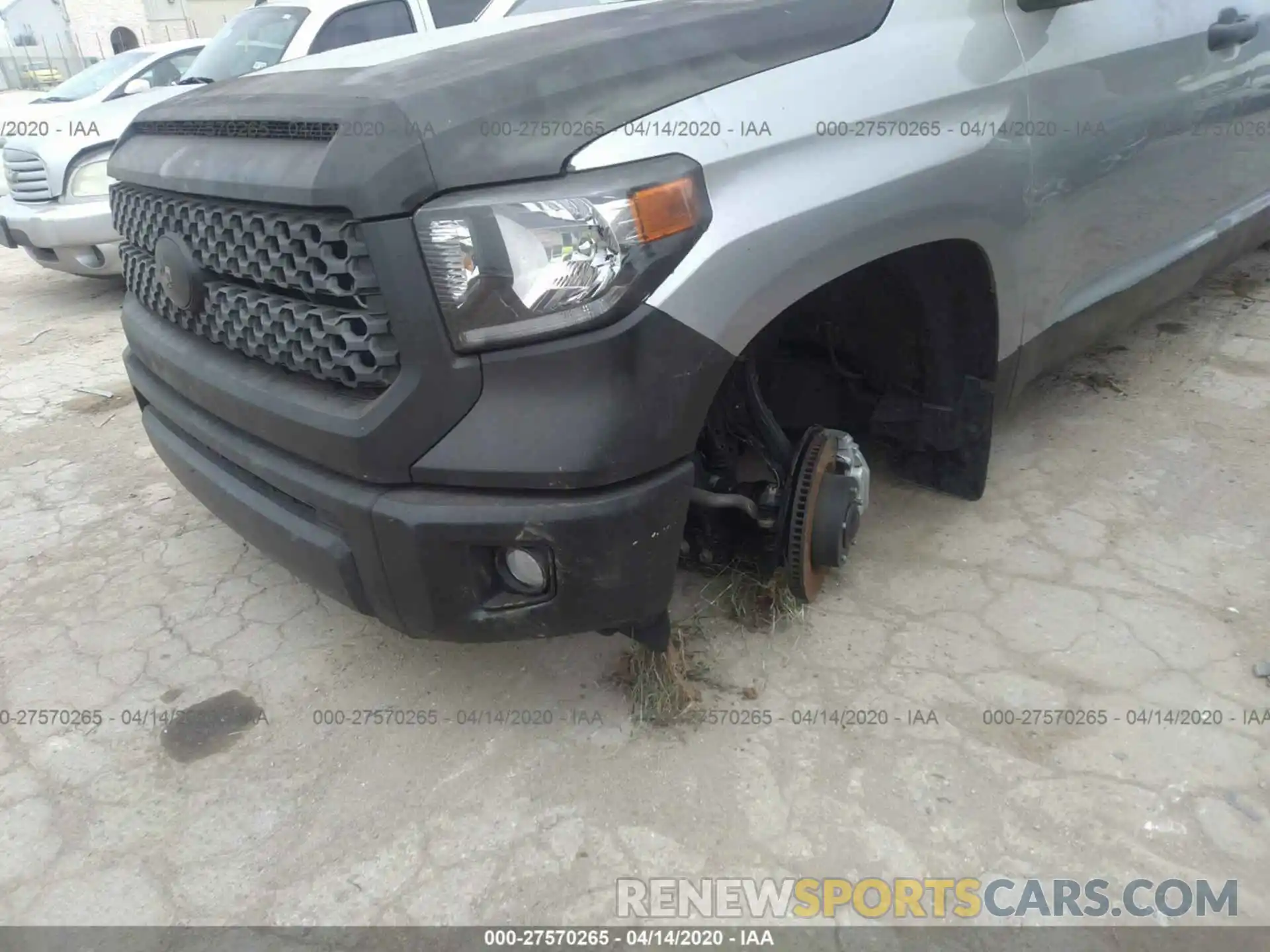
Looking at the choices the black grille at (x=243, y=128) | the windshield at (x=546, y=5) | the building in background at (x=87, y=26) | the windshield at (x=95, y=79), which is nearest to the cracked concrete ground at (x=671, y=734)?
the black grille at (x=243, y=128)

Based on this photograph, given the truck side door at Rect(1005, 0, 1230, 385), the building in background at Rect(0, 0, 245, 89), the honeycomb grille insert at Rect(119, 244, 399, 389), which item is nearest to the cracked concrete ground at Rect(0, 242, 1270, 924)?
the truck side door at Rect(1005, 0, 1230, 385)

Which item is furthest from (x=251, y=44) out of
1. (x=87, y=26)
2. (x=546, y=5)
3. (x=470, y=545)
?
(x=87, y=26)

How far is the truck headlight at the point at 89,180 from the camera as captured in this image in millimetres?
5852

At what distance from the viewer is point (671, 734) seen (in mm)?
2127

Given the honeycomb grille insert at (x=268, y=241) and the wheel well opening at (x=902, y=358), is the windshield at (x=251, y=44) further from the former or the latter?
the wheel well opening at (x=902, y=358)

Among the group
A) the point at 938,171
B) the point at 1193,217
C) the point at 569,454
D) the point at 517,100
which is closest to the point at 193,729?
the point at 569,454

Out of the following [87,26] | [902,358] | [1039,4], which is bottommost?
[902,358]

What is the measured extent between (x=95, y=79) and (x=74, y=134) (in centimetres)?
176

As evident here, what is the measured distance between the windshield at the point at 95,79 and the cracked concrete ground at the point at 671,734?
539 centimetres

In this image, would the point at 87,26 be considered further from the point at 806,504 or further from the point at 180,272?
the point at 806,504

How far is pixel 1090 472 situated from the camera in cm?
314

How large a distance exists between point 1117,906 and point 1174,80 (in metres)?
2.45

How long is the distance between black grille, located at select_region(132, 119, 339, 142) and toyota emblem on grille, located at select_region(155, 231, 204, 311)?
0.25 m

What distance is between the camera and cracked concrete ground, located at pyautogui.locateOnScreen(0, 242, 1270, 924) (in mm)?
1819
